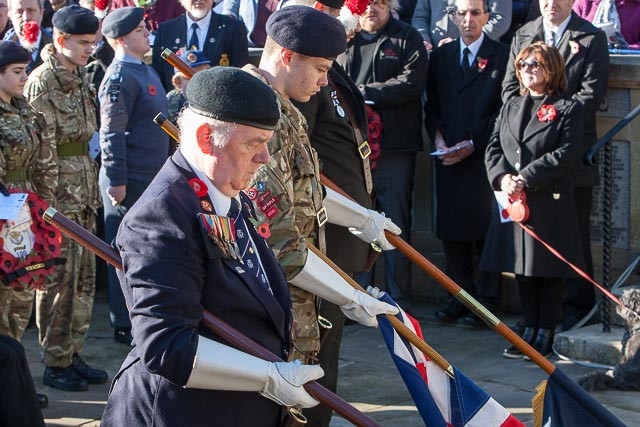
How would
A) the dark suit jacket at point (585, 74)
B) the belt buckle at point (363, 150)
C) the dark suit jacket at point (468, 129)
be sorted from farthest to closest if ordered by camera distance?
the dark suit jacket at point (468, 129) → the dark suit jacket at point (585, 74) → the belt buckle at point (363, 150)


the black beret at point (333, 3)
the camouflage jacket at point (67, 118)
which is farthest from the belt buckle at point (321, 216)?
the camouflage jacket at point (67, 118)

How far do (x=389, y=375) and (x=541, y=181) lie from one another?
1556mm

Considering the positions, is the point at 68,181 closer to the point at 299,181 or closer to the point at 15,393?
the point at 15,393

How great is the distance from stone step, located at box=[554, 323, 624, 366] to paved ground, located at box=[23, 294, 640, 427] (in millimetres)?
109

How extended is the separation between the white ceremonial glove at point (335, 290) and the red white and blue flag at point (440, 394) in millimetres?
126

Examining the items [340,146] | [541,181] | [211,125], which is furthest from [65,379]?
[211,125]

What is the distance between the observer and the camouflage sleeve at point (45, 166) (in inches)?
258

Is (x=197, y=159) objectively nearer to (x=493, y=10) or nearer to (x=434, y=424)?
(x=434, y=424)

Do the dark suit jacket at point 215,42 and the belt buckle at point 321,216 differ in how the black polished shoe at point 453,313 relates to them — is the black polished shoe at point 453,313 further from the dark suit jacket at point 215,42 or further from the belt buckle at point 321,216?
the belt buckle at point 321,216

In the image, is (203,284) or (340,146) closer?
(203,284)

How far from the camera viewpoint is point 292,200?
437cm

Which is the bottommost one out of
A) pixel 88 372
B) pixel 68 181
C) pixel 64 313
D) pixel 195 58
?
pixel 88 372

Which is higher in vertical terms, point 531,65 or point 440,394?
point 531,65

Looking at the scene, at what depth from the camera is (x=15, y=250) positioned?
566cm
